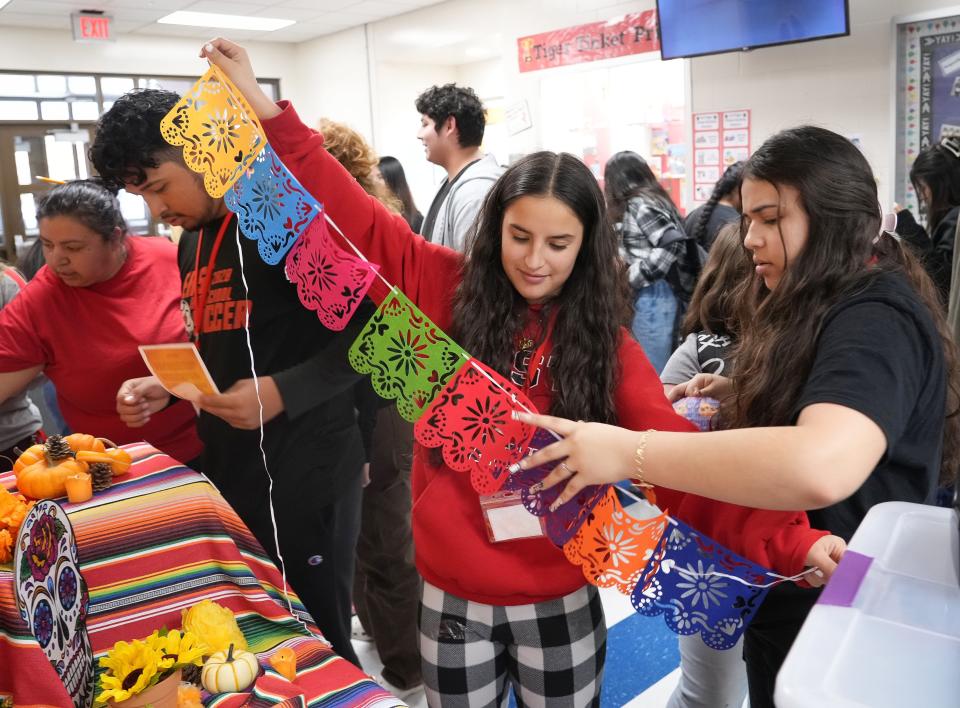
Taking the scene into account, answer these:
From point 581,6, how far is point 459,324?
5.40 m

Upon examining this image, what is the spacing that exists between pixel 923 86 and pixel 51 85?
7.49 meters

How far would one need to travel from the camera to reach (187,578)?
1391 mm

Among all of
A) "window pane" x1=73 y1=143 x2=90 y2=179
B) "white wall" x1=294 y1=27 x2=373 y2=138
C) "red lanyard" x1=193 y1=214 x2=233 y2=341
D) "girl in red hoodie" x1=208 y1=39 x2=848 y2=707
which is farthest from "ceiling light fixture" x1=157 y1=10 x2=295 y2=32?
"girl in red hoodie" x1=208 y1=39 x2=848 y2=707

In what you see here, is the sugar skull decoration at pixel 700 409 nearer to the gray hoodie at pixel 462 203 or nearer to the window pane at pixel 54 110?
the gray hoodie at pixel 462 203

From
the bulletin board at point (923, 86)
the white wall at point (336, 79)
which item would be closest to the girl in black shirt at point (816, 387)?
the bulletin board at point (923, 86)

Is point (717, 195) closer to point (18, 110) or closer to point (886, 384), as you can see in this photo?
point (886, 384)

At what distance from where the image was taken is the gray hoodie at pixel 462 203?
2.68 m

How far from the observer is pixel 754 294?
1325 mm

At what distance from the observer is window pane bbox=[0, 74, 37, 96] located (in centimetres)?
745

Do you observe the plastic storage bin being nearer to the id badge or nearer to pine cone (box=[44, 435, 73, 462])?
the id badge

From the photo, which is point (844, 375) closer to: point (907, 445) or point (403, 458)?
point (907, 445)

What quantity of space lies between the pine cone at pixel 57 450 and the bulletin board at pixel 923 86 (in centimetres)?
439

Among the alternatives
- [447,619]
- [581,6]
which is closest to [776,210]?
[447,619]

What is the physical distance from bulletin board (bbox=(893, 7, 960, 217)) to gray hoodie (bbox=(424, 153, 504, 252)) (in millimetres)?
2833
